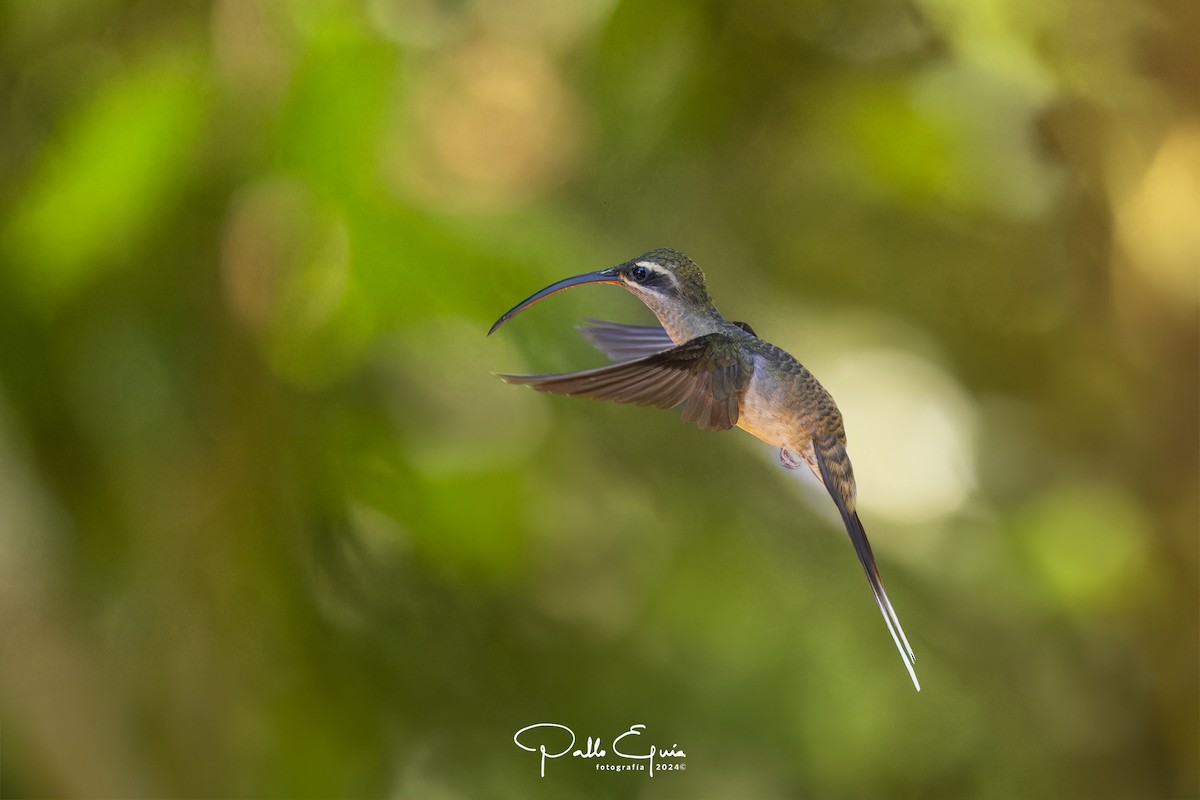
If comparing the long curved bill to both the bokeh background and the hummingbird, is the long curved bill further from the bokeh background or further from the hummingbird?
the bokeh background

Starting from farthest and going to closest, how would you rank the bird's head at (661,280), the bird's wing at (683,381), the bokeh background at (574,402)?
the bokeh background at (574,402) → the bird's head at (661,280) → the bird's wing at (683,381)

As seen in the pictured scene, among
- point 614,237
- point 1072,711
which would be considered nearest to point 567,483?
point 614,237

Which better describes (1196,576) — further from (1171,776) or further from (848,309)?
(848,309)

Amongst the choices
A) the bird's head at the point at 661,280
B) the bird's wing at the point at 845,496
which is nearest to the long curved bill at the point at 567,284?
the bird's head at the point at 661,280

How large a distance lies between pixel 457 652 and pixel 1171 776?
81cm

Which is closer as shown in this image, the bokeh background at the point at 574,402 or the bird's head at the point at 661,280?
the bird's head at the point at 661,280

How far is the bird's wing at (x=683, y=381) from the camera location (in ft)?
0.96

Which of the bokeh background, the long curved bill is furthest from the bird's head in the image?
the bokeh background

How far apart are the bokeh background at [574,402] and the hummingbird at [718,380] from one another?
1.57 ft

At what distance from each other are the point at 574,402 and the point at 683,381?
0.79 meters

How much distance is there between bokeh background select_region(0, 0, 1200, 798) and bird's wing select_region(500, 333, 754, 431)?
521mm

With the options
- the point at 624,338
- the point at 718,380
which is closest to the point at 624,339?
the point at 624,338

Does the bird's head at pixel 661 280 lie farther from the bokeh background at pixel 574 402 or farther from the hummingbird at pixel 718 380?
the bokeh background at pixel 574 402

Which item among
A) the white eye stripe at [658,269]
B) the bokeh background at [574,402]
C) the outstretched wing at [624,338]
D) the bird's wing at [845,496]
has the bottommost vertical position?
the bird's wing at [845,496]
